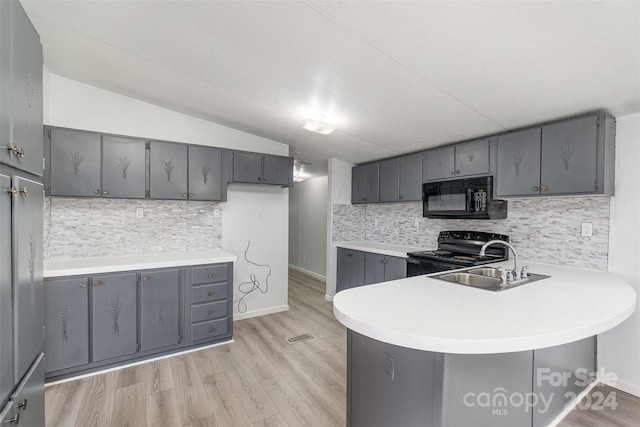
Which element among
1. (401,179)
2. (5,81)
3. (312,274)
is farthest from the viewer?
(312,274)

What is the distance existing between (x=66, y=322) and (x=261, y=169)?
7.45 feet

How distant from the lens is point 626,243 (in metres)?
2.15

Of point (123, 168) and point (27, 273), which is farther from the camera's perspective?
point (123, 168)

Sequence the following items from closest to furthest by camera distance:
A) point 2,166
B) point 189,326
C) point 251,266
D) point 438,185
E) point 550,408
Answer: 1. point 2,166
2. point 550,408
3. point 189,326
4. point 438,185
5. point 251,266

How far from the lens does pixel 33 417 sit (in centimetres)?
119

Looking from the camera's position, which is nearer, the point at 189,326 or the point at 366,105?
the point at 366,105

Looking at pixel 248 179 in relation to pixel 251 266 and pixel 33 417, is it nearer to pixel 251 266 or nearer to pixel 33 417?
pixel 251 266

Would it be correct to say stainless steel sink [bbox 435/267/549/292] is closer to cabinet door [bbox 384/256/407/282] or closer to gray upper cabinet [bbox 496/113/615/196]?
gray upper cabinet [bbox 496/113/615/196]

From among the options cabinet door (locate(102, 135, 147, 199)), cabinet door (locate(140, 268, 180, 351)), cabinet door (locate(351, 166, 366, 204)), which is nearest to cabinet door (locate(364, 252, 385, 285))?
cabinet door (locate(351, 166, 366, 204))

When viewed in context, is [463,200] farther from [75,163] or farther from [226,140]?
[75,163]

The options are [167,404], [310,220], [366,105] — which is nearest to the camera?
[167,404]

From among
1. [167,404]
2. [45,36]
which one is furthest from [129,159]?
[167,404]

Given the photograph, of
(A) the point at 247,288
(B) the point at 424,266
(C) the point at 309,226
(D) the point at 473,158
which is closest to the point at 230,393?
(A) the point at 247,288

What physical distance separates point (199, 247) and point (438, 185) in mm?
2864
